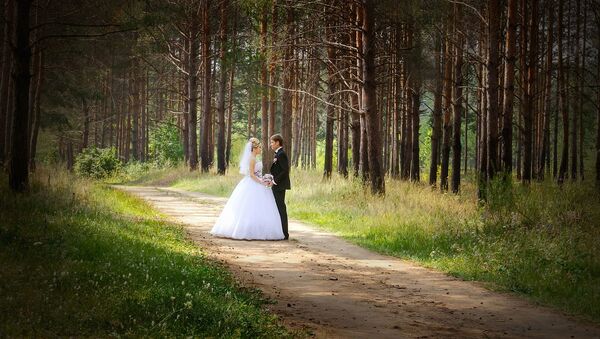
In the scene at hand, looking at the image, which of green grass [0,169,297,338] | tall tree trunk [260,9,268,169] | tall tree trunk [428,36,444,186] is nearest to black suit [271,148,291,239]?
green grass [0,169,297,338]

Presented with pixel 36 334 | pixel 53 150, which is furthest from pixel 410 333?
pixel 53 150

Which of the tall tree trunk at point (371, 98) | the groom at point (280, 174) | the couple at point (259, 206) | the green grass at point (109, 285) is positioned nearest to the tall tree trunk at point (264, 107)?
the tall tree trunk at point (371, 98)

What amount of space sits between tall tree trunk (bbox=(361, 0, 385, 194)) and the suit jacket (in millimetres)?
5474

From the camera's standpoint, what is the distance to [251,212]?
14.2 m

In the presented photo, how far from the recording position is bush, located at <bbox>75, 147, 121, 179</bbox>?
135 ft

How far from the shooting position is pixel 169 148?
44812mm

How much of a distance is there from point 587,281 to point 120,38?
1036 inches

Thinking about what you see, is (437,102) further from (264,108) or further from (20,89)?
(20,89)

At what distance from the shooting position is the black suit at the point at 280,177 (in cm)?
1415

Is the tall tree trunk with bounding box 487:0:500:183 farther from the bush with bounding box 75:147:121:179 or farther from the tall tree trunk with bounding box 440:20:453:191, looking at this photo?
the bush with bounding box 75:147:121:179

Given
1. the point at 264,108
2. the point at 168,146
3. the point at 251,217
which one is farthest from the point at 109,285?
the point at 168,146

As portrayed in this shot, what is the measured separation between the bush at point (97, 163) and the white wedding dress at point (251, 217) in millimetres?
28782

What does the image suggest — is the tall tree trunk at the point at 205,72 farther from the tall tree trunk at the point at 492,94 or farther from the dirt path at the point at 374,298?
the dirt path at the point at 374,298

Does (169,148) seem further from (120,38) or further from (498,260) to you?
(498,260)
